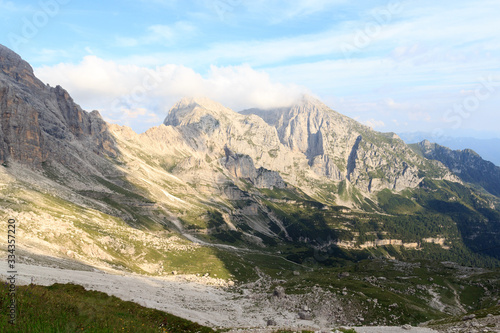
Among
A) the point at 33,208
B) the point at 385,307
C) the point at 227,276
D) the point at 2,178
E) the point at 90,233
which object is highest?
the point at 2,178

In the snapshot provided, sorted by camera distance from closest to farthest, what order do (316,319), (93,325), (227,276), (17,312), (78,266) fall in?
(17,312)
(93,325)
(316,319)
(78,266)
(227,276)

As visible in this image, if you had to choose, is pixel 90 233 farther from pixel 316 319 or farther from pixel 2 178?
pixel 316 319

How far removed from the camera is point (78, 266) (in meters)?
97.1

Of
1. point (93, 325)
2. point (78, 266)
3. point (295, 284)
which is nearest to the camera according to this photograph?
point (93, 325)

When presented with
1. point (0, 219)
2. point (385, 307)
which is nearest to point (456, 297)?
point (385, 307)

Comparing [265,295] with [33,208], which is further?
[33,208]

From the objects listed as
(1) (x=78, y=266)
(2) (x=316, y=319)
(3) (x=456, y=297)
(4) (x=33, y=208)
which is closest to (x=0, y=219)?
(4) (x=33, y=208)

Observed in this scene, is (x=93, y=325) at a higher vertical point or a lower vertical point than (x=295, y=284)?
higher

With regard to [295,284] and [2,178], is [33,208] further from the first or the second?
[295,284]

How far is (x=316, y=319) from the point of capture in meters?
82.9

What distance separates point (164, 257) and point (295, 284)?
70.7 metres

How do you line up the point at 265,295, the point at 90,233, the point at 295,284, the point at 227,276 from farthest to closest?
the point at 227,276
the point at 90,233
the point at 295,284
the point at 265,295

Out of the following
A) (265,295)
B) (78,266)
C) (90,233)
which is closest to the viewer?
(78,266)

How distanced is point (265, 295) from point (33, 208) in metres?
113
